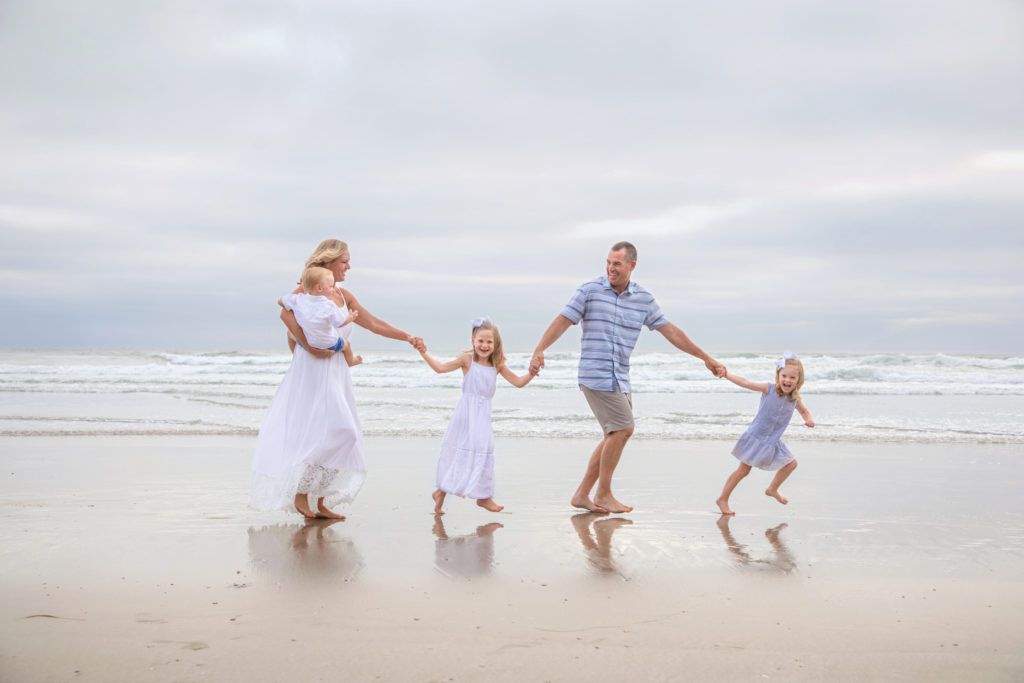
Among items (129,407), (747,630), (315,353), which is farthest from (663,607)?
(129,407)

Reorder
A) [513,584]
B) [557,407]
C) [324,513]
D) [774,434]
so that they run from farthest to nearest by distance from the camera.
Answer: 1. [557,407]
2. [774,434]
3. [324,513]
4. [513,584]

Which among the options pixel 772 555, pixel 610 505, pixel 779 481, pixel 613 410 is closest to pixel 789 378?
pixel 779 481

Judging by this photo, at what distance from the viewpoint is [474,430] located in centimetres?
629

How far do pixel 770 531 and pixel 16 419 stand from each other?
40.3ft

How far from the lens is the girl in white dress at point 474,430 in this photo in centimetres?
616

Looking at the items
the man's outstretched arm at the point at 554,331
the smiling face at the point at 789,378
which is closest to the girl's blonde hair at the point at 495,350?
the man's outstretched arm at the point at 554,331

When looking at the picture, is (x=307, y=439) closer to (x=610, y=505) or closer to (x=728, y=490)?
(x=610, y=505)

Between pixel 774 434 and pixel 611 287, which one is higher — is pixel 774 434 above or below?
below

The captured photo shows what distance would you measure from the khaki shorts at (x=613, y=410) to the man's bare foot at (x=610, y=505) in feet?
1.80

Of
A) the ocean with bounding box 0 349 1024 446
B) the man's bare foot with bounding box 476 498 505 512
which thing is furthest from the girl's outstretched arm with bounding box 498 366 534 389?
the ocean with bounding box 0 349 1024 446

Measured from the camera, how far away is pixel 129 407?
49.1ft

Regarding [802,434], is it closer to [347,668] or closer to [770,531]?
[770,531]

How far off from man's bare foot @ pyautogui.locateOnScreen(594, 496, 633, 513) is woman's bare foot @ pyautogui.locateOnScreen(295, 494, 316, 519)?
228 centimetres

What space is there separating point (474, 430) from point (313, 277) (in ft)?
5.77
